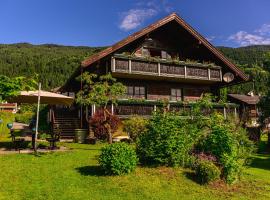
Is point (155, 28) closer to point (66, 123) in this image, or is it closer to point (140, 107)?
point (140, 107)

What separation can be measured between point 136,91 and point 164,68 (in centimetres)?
306

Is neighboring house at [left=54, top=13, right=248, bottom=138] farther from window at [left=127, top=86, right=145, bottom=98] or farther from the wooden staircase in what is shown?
the wooden staircase

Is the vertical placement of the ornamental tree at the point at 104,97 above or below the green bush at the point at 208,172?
above

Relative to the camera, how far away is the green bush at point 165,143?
12680mm

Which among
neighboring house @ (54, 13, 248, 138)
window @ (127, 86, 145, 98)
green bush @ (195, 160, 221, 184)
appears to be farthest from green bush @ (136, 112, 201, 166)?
window @ (127, 86, 145, 98)

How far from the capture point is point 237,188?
11.7m

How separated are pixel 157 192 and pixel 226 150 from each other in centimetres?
342

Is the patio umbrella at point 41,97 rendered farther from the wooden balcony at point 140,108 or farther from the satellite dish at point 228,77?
the satellite dish at point 228,77

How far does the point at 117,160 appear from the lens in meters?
11.8

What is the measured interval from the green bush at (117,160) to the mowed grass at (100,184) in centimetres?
25

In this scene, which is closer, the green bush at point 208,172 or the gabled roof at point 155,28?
the green bush at point 208,172

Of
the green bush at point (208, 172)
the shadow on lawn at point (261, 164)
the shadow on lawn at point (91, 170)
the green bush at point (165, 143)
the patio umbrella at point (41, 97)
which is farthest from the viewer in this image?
the shadow on lawn at point (261, 164)

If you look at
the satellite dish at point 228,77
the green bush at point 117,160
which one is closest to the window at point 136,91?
the satellite dish at point 228,77

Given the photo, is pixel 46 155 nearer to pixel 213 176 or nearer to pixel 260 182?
pixel 213 176
